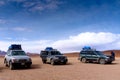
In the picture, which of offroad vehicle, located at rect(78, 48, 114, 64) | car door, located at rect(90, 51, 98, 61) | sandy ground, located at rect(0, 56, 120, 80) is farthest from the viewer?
car door, located at rect(90, 51, 98, 61)

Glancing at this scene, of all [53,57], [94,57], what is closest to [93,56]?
[94,57]

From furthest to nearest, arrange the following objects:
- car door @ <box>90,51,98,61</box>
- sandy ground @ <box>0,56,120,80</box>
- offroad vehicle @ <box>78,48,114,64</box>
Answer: car door @ <box>90,51,98,61</box>, offroad vehicle @ <box>78,48,114,64</box>, sandy ground @ <box>0,56,120,80</box>

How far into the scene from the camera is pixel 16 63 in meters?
25.4

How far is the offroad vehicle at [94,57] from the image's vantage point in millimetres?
31422

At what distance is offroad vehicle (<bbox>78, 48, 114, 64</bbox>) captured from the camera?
31422mm

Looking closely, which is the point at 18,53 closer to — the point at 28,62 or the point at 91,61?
the point at 28,62

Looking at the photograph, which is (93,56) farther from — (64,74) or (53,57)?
(64,74)

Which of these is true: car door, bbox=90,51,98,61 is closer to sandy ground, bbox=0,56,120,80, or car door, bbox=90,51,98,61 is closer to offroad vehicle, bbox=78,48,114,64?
offroad vehicle, bbox=78,48,114,64

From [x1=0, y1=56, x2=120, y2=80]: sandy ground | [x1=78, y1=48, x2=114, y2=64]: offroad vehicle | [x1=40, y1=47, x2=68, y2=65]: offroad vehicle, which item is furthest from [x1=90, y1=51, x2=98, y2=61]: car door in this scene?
[x1=0, y1=56, x2=120, y2=80]: sandy ground

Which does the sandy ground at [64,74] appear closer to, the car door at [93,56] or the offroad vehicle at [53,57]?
the offroad vehicle at [53,57]

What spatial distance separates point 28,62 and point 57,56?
569 cm

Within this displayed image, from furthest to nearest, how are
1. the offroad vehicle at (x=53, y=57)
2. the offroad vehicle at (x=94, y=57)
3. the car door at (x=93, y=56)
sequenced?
the car door at (x=93, y=56)
the offroad vehicle at (x=94, y=57)
the offroad vehicle at (x=53, y=57)

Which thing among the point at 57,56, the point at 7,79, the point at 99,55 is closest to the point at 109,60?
the point at 99,55

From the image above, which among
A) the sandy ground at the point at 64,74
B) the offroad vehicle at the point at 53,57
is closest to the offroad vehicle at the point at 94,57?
the offroad vehicle at the point at 53,57
